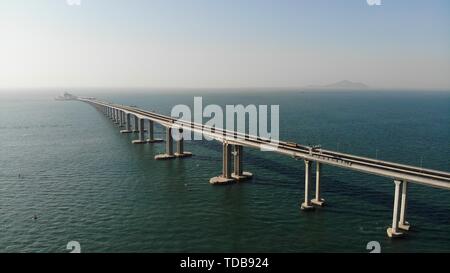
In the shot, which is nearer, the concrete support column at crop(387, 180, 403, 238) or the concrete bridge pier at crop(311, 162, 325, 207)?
the concrete support column at crop(387, 180, 403, 238)

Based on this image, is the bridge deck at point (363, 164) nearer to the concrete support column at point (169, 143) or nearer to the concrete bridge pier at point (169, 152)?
the concrete bridge pier at point (169, 152)

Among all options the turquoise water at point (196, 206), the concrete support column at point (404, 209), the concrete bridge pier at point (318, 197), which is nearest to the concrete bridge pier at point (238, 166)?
the turquoise water at point (196, 206)

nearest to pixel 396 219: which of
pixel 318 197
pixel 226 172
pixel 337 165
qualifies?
pixel 337 165

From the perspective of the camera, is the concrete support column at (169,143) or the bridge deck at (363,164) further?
the concrete support column at (169,143)

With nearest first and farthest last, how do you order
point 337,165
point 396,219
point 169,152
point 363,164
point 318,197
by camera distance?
point 396,219
point 363,164
point 337,165
point 318,197
point 169,152

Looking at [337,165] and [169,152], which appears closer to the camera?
[337,165]

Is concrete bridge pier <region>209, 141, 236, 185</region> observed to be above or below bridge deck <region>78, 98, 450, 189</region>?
below

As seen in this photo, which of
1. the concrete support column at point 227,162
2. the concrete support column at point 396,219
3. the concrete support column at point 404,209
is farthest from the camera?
the concrete support column at point 227,162

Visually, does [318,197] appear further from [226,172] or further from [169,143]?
[169,143]

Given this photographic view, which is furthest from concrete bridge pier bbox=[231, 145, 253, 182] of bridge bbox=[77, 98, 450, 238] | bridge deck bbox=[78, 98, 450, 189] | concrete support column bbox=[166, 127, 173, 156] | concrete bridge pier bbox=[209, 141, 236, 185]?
concrete support column bbox=[166, 127, 173, 156]

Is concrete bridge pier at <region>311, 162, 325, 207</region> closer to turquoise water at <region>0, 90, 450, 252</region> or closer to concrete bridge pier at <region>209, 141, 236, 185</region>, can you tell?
turquoise water at <region>0, 90, 450, 252</region>
